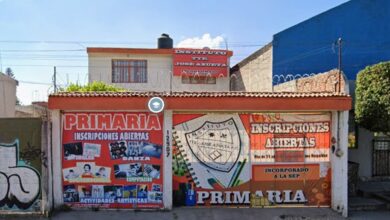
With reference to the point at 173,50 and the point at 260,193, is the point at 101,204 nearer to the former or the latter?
the point at 260,193

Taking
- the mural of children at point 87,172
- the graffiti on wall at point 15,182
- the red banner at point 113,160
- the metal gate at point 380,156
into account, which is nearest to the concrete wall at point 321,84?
the metal gate at point 380,156

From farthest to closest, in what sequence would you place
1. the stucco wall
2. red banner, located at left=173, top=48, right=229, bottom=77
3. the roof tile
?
red banner, located at left=173, top=48, right=229, bottom=77 → the stucco wall → the roof tile

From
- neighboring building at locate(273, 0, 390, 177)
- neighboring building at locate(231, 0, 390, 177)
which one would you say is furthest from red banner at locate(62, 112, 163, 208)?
neighboring building at locate(273, 0, 390, 177)

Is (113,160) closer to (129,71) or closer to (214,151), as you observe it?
(214,151)

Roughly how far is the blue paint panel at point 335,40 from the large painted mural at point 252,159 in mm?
5644

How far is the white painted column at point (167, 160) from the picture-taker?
808cm

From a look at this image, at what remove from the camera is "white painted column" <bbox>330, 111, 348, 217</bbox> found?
26.7 feet

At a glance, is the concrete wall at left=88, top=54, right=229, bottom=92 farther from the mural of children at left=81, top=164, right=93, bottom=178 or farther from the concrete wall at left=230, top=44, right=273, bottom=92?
the mural of children at left=81, top=164, right=93, bottom=178

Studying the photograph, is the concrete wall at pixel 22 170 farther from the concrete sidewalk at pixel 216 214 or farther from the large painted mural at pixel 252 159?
the large painted mural at pixel 252 159

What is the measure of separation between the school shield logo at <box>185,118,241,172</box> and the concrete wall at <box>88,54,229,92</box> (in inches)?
489

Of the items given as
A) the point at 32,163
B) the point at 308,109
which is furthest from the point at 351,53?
the point at 32,163

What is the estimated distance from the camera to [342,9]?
14102mm

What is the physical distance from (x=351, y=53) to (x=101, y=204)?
10.6 m

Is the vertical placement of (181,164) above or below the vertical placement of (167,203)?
above
